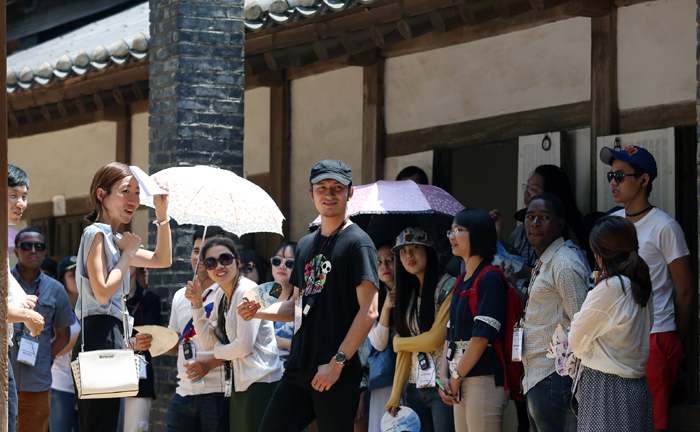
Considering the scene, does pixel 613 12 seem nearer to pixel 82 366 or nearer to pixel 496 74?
pixel 496 74

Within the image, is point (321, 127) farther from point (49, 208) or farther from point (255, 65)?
point (49, 208)

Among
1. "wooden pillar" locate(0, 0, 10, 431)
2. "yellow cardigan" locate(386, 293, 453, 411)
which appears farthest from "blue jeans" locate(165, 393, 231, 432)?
"wooden pillar" locate(0, 0, 10, 431)

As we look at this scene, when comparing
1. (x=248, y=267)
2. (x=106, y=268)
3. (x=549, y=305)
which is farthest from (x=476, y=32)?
(x=106, y=268)

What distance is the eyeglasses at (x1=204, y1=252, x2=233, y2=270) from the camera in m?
6.24

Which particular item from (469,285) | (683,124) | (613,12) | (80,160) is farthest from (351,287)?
(80,160)

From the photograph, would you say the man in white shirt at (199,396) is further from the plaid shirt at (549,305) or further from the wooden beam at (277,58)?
the wooden beam at (277,58)

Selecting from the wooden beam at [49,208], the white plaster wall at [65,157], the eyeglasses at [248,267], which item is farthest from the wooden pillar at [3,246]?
the wooden beam at [49,208]

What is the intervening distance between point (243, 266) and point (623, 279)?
3837 mm

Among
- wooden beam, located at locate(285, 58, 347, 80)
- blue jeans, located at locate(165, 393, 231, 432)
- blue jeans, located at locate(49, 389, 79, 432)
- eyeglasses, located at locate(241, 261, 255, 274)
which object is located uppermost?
wooden beam, located at locate(285, 58, 347, 80)

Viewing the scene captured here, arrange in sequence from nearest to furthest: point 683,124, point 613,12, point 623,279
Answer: point 623,279, point 683,124, point 613,12

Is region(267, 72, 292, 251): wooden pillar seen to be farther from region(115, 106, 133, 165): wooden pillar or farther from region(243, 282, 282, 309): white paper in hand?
region(243, 282, 282, 309): white paper in hand

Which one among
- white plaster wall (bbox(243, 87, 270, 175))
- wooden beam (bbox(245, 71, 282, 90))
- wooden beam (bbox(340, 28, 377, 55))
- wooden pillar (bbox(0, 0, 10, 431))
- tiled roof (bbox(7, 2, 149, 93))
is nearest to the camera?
wooden pillar (bbox(0, 0, 10, 431))

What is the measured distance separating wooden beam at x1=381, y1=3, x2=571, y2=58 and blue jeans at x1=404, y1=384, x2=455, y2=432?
2.76m

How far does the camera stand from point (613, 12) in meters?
7.00
